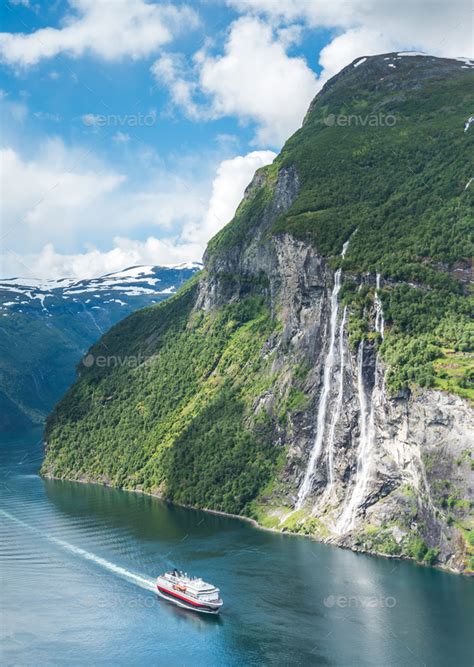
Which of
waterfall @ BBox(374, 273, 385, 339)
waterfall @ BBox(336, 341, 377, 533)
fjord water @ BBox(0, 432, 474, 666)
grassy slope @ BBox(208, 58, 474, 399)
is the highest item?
grassy slope @ BBox(208, 58, 474, 399)

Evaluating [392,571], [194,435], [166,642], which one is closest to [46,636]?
[166,642]

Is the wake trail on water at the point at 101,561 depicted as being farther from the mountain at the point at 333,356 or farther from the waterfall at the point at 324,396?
the waterfall at the point at 324,396

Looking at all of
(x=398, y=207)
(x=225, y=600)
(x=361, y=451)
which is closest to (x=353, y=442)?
(x=361, y=451)

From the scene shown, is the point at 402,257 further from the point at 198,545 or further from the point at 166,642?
the point at 166,642

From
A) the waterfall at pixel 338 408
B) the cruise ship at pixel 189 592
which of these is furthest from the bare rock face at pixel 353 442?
the cruise ship at pixel 189 592

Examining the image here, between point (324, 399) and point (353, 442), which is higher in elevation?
point (324, 399)

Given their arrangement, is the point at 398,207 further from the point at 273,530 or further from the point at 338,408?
the point at 273,530

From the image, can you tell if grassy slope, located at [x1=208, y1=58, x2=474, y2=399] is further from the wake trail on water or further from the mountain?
the wake trail on water

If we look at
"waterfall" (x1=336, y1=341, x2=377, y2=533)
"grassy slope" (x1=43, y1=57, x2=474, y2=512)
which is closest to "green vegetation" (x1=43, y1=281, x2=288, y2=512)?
"grassy slope" (x1=43, y1=57, x2=474, y2=512)
